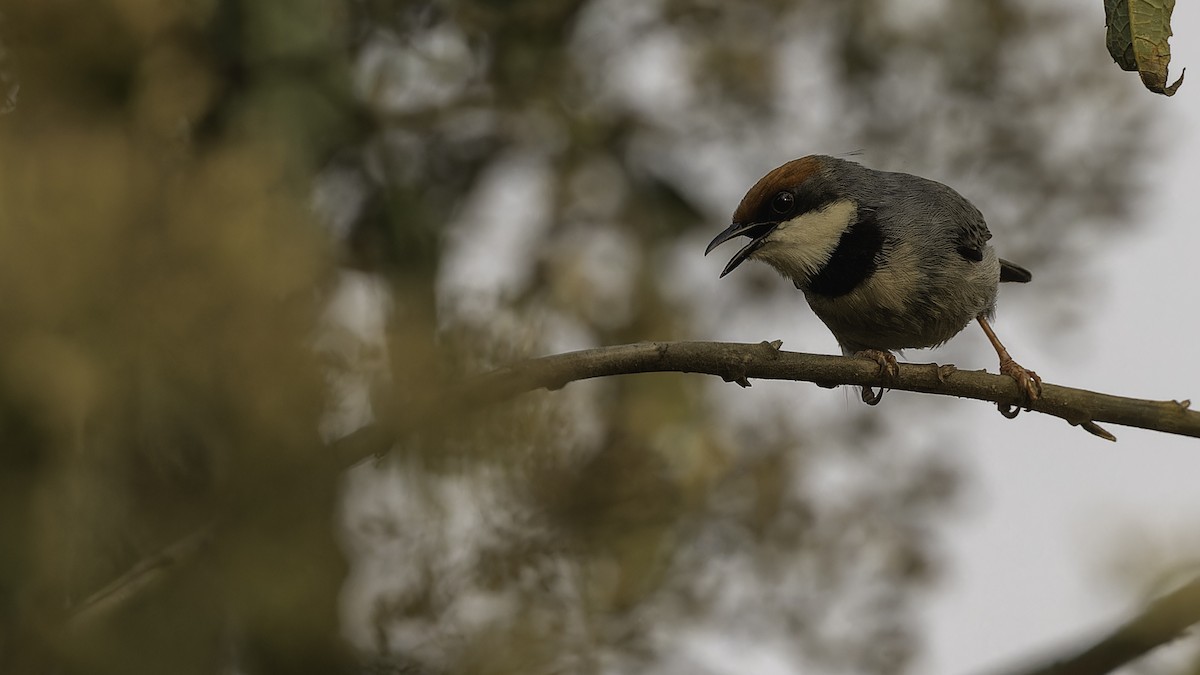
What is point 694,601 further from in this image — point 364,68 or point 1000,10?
point 1000,10

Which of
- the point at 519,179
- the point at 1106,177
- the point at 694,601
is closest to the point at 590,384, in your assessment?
the point at 694,601

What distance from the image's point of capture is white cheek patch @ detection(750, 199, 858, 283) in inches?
131

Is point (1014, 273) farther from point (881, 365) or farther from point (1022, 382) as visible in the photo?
point (881, 365)

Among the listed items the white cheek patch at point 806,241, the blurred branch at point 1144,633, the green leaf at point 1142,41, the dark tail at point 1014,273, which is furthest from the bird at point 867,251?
the green leaf at point 1142,41

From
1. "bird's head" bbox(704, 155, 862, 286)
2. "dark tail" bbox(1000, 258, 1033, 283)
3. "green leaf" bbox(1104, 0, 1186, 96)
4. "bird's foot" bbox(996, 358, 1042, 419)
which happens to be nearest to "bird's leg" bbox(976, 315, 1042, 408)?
"bird's foot" bbox(996, 358, 1042, 419)

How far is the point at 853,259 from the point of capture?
132 inches

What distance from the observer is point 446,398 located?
1.75m

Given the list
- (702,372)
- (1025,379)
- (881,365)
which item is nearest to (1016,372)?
(1025,379)

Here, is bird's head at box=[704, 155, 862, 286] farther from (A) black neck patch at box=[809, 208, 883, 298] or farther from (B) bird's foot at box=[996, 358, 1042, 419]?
(B) bird's foot at box=[996, 358, 1042, 419]

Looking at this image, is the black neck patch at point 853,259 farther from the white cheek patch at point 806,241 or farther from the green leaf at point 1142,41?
the green leaf at point 1142,41

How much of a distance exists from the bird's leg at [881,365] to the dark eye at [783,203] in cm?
42

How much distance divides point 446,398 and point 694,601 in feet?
3.43

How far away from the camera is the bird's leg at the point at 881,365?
2.23 meters

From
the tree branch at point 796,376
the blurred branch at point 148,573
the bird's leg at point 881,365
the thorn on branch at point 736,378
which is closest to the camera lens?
the blurred branch at point 148,573
